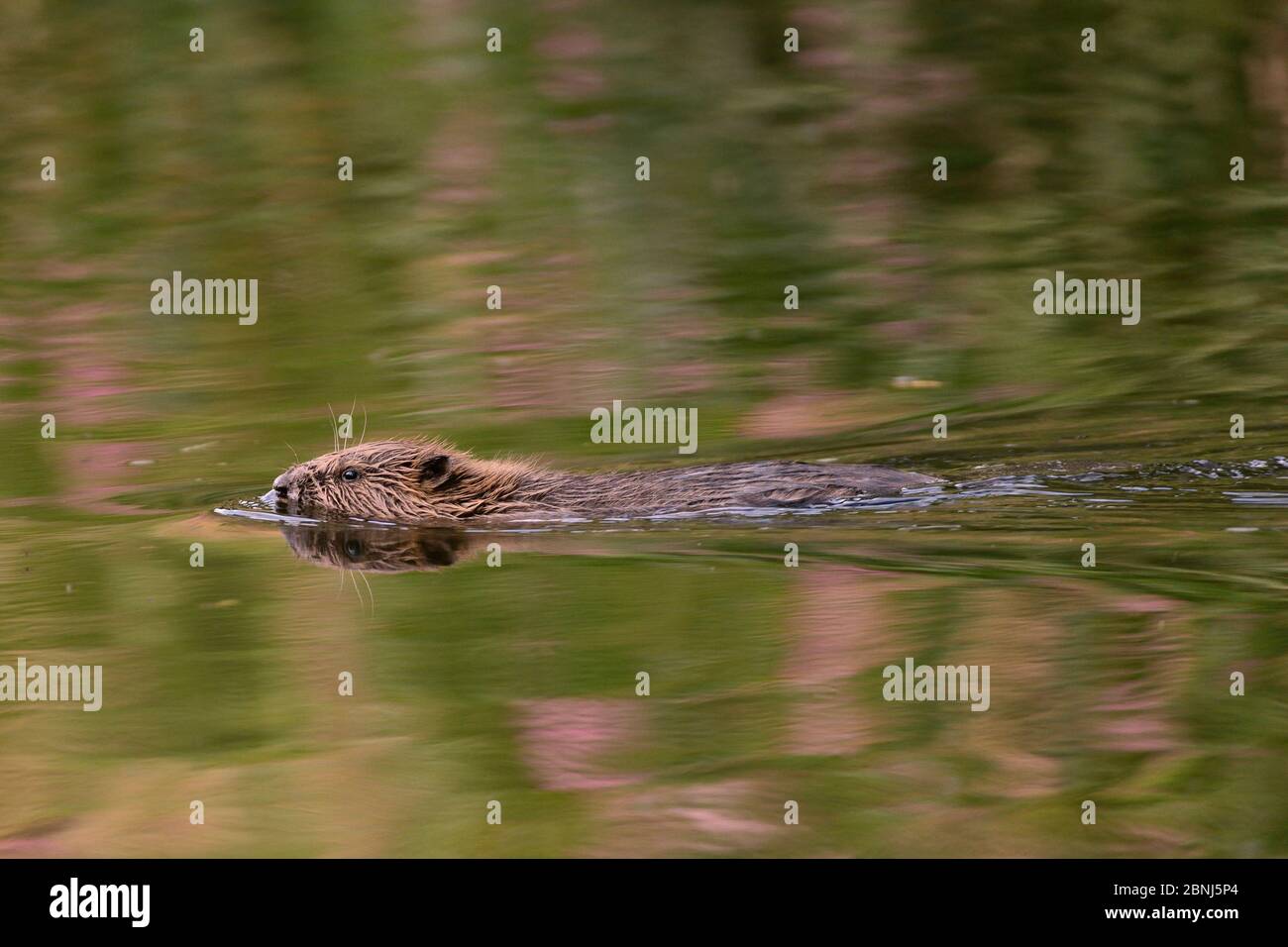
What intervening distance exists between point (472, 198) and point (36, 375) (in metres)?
4.58

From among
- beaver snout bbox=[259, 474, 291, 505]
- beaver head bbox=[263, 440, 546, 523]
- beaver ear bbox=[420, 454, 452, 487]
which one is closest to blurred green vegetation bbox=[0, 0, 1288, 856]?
beaver snout bbox=[259, 474, 291, 505]

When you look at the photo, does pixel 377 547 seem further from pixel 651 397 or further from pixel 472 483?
pixel 651 397

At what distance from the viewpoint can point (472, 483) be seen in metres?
8.92

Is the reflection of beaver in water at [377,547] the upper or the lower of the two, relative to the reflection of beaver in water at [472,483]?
lower

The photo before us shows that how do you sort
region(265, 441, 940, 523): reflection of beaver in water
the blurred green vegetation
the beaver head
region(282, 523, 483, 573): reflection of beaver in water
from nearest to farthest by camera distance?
the blurred green vegetation, region(282, 523, 483, 573): reflection of beaver in water, region(265, 441, 940, 523): reflection of beaver in water, the beaver head

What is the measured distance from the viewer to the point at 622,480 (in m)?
8.73

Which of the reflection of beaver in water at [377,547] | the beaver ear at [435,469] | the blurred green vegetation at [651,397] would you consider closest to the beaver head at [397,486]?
the beaver ear at [435,469]

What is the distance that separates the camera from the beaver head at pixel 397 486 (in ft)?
29.0

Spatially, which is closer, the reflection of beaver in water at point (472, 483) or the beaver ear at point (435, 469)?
the reflection of beaver in water at point (472, 483)

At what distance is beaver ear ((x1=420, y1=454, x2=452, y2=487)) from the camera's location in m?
8.86

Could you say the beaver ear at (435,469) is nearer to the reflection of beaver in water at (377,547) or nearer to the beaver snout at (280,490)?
the reflection of beaver in water at (377,547)

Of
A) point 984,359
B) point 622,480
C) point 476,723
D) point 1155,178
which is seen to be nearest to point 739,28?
point 1155,178

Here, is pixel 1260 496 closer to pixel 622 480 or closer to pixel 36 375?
pixel 622 480

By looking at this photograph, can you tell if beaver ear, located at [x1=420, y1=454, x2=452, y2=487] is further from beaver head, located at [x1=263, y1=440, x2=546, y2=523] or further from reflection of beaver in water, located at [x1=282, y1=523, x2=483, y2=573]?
reflection of beaver in water, located at [x1=282, y1=523, x2=483, y2=573]
